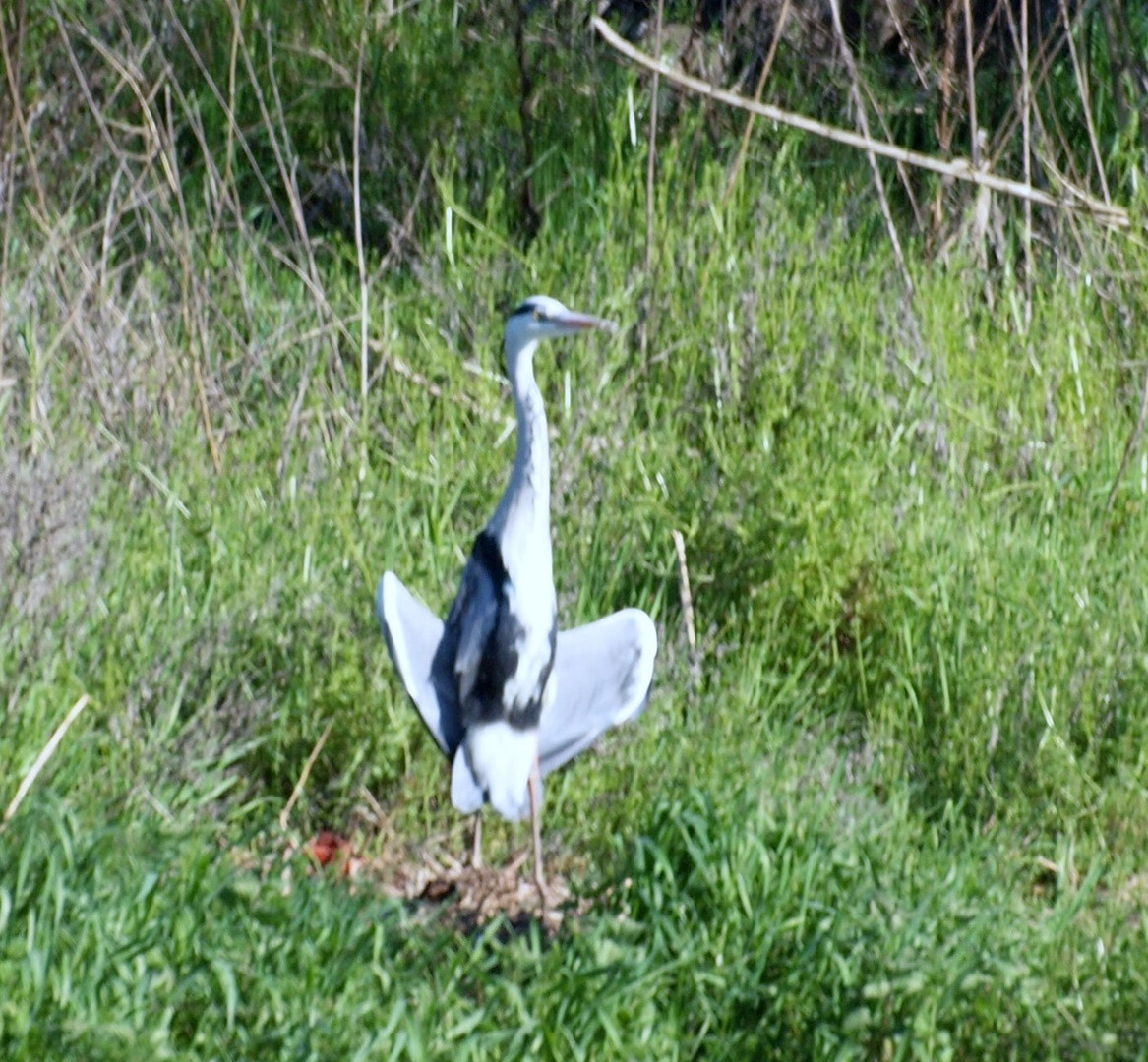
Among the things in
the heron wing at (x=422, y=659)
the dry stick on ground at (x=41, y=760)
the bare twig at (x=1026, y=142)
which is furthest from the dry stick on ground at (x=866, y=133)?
the dry stick on ground at (x=41, y=760)

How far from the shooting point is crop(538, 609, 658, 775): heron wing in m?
3.72

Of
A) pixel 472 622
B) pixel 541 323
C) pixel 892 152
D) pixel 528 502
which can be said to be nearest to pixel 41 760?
pixel 472 622

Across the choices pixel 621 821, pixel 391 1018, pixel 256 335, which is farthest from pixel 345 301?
pixel 391 1018

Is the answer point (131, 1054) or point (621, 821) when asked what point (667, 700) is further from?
point (131, 1054)

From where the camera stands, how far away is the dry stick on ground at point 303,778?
12.5ft

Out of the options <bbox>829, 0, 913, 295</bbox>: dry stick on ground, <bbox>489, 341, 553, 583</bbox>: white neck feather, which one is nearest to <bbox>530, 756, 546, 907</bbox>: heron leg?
<bbox>489, 341, 553, 583</bbox>: white neck feather

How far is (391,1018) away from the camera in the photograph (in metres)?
2.88

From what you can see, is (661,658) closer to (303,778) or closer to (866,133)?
(303,778)

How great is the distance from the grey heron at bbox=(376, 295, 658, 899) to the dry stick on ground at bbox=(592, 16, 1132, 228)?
141cm

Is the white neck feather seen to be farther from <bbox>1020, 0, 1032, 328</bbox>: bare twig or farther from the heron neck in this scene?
<bbox>1020, 0, 1032, 328</bbox>: bare twig

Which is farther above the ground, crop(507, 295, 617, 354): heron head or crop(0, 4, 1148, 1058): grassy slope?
crop(507, 295, 617, 354): heron head

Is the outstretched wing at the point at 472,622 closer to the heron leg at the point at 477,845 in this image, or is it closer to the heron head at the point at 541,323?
the heron leg at the point at 477,845

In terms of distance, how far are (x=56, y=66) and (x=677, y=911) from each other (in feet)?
12.1

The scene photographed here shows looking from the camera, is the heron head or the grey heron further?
the heron head
